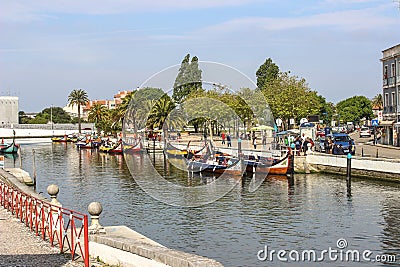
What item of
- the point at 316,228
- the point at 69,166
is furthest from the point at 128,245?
the point at 69,166

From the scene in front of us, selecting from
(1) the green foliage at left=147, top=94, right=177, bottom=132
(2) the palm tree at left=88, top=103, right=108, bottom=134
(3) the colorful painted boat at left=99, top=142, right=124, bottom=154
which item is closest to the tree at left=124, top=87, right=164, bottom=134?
(1) the green foliage at left=147, top=94, right=177, bottom=132

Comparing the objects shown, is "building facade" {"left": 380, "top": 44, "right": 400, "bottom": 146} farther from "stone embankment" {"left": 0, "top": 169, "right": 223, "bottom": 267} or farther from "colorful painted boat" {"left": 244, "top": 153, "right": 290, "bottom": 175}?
"stone embankment" {"left": 0, "top": 169, "right": 223, "bottom": 267}

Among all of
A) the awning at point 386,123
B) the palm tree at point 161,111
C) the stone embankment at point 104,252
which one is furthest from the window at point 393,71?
the stone embankment at point 104,252

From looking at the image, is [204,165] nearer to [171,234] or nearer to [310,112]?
[171,234]

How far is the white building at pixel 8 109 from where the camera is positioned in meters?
192

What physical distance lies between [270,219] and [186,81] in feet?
23.5

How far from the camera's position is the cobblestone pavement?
1401 cm

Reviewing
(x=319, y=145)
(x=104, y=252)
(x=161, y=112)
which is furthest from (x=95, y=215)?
(x=319, y=145)

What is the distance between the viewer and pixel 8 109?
19412cm

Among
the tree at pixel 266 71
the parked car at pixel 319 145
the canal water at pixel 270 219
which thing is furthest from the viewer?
the tree at pixel 266 71

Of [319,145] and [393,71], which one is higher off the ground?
[393,71]

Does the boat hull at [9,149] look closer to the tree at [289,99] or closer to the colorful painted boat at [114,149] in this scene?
the colorful painted boat at [114,149]

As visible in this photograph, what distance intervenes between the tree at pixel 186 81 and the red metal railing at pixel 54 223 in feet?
27.0

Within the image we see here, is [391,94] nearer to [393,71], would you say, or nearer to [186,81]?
[393,71]
